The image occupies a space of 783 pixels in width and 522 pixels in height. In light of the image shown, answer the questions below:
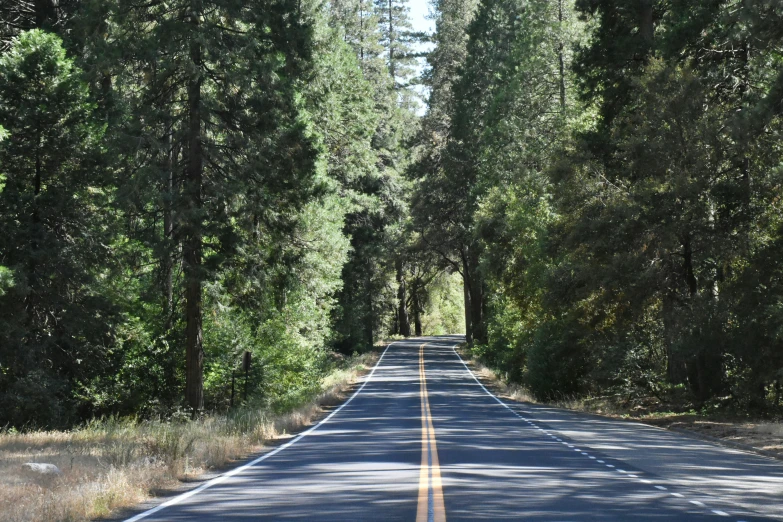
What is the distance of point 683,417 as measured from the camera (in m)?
24.8

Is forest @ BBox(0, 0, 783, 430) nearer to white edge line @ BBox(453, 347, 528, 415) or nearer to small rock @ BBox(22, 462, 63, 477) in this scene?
white edge line @ BBox(453, 347, 528, 415)

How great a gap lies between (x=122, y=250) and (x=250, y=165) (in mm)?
5243

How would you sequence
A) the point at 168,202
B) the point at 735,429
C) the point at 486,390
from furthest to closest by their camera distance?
the point at 486,390 < the point at 168,202 < the point at 735,429

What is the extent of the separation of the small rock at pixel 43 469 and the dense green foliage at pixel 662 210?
46.9 ft

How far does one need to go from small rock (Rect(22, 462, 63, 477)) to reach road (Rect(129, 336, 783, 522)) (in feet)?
6.62

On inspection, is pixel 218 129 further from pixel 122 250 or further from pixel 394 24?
pixel 394 24

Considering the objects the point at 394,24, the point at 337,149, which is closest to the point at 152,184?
the point at 337,149

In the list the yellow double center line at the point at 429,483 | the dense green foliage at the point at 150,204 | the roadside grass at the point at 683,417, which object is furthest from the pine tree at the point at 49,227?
the roadside grass at the point at 683,417

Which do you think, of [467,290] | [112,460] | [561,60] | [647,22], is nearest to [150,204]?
[112,460]

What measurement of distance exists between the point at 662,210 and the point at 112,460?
17.5 meters

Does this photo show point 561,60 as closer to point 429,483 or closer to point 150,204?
point 150,204

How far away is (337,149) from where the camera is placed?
4534 centimetres

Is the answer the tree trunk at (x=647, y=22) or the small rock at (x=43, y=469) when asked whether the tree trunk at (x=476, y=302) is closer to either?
the tree trunk at (x=647, y=22)

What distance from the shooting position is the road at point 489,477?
932 cm
